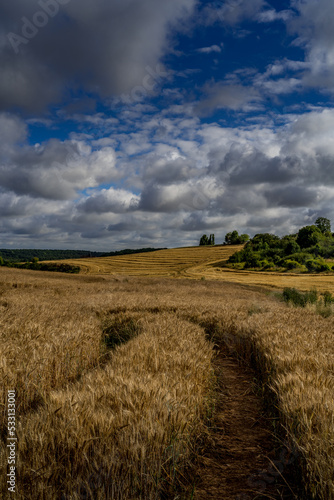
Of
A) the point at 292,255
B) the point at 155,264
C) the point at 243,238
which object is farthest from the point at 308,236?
the point at 155,264

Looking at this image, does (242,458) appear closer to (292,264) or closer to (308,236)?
(292,264)

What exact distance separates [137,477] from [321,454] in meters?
1.27

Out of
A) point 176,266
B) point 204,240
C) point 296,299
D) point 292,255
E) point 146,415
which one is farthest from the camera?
point 204,240

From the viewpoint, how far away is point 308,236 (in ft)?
199

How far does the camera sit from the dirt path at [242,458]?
2.13 meters

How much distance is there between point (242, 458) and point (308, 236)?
65.3 metres

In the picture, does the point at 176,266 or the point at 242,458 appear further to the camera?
the point at 176,266

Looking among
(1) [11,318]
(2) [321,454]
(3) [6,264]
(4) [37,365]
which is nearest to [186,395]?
(2) [321,454]

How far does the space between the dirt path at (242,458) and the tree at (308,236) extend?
204ft

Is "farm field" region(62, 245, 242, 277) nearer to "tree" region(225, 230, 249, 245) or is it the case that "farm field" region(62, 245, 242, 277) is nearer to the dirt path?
"tree" region(225, 230, 249, 245)

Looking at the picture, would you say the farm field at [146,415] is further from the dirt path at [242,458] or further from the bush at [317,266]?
the bush at [317,266]

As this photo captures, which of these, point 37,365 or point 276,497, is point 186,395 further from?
point 37,365

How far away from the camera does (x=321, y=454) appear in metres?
1.96

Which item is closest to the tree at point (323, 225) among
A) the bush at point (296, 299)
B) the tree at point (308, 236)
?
the tree at point (308, 236)
